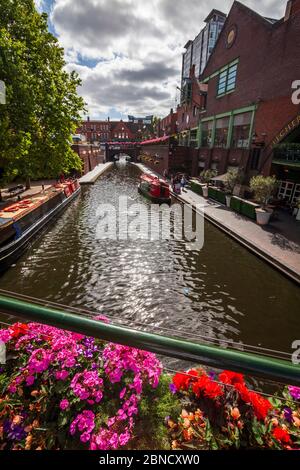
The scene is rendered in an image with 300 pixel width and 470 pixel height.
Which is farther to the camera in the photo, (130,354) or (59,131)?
(59,131)

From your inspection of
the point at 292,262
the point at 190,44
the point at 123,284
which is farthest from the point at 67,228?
the point at 190,44

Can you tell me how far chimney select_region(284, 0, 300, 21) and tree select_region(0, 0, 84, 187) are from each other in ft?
58.4

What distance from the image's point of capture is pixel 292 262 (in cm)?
1096

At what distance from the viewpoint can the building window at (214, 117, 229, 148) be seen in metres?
29.5

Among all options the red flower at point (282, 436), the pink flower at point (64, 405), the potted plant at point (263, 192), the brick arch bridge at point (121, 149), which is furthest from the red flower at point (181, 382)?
the brick arch bridge at point (121, 149)

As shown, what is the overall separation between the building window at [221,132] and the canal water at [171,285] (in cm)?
2048

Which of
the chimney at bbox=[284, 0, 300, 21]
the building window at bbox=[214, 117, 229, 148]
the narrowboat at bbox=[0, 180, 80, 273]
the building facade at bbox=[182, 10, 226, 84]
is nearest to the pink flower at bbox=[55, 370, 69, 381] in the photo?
the narrowboat at bbox=[0, 180, 80, 273]

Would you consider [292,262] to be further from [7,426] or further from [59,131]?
[59,131]

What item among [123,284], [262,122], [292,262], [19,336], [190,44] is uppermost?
[190,44]

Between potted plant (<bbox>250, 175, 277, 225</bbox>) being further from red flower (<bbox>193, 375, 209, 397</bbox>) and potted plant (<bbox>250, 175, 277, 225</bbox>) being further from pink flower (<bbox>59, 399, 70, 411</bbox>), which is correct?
pink flower (<bbox>59, 399, 70, 411</bbox>)

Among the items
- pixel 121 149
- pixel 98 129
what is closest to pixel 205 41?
pixel 121 149

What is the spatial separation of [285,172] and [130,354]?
924 inches

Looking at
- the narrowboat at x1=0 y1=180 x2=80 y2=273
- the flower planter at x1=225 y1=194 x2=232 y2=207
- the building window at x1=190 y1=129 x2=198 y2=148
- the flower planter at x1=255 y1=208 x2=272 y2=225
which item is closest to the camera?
the narrowboat at x1=0 y1=180 x2=80 y2=273

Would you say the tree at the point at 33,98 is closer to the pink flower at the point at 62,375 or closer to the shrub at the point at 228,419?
the pink flower at the point at 62,375
